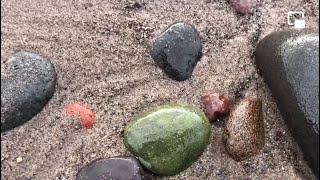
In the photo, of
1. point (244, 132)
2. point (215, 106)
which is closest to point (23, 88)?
point (215, 106)

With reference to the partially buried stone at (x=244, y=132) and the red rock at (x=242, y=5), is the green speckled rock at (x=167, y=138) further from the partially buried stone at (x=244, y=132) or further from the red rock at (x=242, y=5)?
the red rock at (x=242, y=5)

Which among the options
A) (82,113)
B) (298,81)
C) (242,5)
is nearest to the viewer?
(298,81)

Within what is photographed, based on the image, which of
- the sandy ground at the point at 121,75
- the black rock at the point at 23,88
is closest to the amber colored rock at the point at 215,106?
the sandy ground at the point at 121,75

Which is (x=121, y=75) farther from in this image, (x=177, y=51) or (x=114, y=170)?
(x=114, y=170)

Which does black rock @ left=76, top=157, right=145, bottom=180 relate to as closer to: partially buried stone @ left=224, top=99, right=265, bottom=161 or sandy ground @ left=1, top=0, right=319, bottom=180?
sandy ground @ left=1, top=0, right=319, bottom=180

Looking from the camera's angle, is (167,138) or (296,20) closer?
(167,138)

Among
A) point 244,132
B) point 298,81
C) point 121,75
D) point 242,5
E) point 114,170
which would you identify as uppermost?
point 242,5
